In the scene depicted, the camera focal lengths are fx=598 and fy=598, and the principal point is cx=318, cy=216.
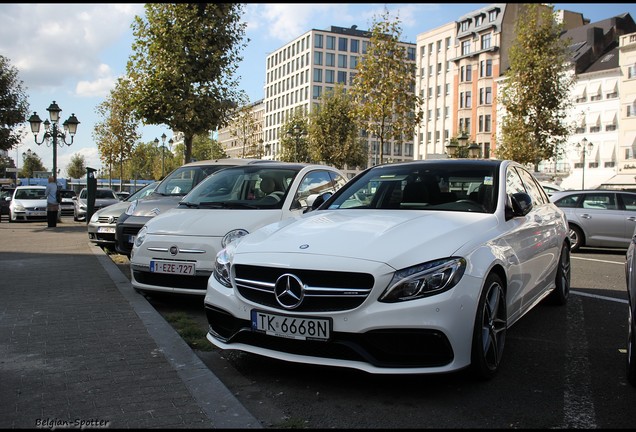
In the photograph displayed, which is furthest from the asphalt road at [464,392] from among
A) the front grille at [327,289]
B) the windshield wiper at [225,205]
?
the windshield wiper at [225,205]

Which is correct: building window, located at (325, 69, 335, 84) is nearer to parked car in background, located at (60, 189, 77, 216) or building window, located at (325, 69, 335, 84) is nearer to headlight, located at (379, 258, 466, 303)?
parked car in background, located at (60, 189, 77, 216)

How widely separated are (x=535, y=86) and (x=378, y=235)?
33.7 metres

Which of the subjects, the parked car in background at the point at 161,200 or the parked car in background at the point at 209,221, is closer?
the parked car in background at the point at 209,221

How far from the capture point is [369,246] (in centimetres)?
395

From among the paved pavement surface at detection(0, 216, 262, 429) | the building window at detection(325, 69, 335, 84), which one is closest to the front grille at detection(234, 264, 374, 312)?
the paved pavement surface at detection(0, 216, 262, 429)

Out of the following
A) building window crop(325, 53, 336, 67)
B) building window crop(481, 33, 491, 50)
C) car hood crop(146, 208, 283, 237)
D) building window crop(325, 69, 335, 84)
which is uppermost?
building window crop(325, 53, 336, 67)

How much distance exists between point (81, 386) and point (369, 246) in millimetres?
2099

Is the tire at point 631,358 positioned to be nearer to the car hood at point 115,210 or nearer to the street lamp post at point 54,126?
the car hood at point 115,210

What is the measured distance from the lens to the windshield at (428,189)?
5.13 metres

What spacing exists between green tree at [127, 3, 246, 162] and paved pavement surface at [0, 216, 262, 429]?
1201 centimetres

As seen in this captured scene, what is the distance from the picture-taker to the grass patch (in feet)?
16.6

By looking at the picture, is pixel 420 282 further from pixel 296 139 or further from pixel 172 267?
pixel 296 139

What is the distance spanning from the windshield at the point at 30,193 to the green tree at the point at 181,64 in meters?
10.9

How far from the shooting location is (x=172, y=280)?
6480 millimetres
